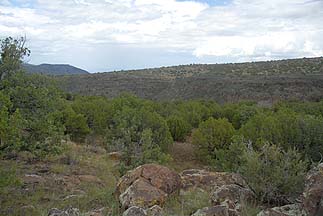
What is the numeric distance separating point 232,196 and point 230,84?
1815 inches

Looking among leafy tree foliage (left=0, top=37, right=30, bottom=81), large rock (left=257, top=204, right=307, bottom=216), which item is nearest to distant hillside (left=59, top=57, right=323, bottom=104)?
leafy tree foliage (left=0, top=37, right=30, bottom=81)

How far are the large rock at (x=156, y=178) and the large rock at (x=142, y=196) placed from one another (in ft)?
0.65

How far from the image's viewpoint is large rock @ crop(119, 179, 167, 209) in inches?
234

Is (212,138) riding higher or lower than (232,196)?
lower

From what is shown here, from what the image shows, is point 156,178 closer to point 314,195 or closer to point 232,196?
point 232,196

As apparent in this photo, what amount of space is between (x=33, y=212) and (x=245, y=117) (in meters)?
20.7

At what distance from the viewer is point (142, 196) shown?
6121 mm

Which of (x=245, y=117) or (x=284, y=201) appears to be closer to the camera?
(x=284, y=201)

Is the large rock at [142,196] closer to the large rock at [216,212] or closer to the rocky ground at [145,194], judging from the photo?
the rocky ground at [145,194]

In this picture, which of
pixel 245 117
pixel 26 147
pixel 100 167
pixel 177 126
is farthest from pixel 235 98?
pixel 26 147

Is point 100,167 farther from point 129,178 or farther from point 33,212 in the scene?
point 129,178

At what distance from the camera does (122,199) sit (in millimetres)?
6199

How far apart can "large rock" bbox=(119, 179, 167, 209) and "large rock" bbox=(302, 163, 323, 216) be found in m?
2.17

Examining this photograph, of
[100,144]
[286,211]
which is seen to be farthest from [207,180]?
[100,144]
